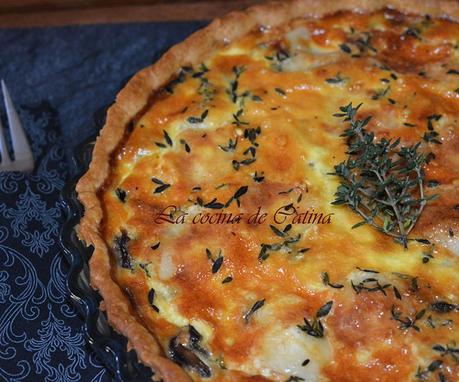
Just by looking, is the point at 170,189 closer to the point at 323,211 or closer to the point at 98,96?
the point at 323,211

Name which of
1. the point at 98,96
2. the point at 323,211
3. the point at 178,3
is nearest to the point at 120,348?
the point at 323,211

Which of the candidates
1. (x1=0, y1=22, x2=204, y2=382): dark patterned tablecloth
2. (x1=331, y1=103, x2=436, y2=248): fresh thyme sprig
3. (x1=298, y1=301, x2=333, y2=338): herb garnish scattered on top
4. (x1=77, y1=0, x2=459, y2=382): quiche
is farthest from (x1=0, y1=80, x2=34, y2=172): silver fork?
(x1=298, y1=301, x2=333, y2=338): herb garnish scattered on top

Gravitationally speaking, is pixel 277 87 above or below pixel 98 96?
above

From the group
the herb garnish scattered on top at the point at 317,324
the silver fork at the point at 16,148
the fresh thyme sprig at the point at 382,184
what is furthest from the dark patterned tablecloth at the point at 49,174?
the fresh thyme sprig at the point at 382,184

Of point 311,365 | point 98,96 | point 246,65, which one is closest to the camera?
point 311,365

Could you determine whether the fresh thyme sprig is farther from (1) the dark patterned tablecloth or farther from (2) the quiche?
(1) the dark patterned tablecloth

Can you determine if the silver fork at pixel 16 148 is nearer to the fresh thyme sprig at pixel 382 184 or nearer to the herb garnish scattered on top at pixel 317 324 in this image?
the fresh thyme sprig at pixel 382 184

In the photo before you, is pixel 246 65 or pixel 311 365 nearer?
pixel 311 365
